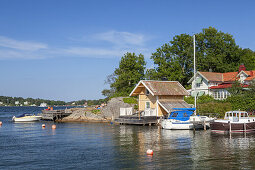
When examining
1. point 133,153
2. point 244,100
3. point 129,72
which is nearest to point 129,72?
point 129,72

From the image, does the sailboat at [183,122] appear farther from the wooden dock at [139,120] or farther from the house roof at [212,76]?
the house roof at [212,76]

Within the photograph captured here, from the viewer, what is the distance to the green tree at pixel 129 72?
8450cm

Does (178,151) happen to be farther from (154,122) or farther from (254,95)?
(254,95)

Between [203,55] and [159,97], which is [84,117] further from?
[203,55]

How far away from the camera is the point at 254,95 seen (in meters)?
51.5

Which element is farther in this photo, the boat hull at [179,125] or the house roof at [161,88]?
the house roof at [161,88]

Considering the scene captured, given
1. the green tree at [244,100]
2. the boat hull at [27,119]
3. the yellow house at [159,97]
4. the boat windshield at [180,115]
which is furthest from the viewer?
the boat hull at [27,119]

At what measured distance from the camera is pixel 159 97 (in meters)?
55.2

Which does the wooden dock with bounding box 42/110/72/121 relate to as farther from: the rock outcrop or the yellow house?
the yellow house

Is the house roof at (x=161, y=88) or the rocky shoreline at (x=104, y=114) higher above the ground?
the house roof at (x=161, y=88)

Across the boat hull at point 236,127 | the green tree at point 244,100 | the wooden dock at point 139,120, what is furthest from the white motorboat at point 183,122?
the green tree at point 244,100

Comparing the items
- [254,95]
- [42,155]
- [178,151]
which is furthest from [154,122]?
[42,155]

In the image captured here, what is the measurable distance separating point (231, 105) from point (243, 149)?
27.1 m

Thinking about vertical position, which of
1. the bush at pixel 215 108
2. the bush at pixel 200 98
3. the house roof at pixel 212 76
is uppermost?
the house roof at pixel 212 76
